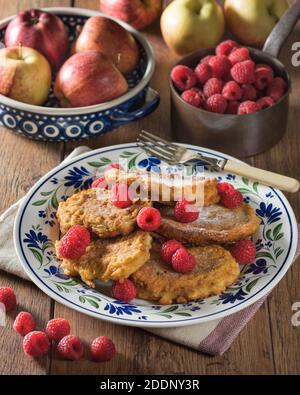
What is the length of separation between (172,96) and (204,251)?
2.01 feet

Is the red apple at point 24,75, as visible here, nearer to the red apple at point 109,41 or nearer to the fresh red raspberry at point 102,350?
the red apple at point 109,41

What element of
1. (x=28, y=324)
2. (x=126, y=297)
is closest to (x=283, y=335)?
Result: (x=126, y=297)

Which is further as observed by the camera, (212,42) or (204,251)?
(212,42)

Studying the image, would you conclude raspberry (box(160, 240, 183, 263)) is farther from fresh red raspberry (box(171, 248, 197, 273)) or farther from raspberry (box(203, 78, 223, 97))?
raspberry (box(203, 78, 223, 97))

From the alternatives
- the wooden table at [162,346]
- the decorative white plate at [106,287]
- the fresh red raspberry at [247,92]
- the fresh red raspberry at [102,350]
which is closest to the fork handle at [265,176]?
the decorative white plate at [106,287]

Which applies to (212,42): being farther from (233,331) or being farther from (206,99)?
(233,331)

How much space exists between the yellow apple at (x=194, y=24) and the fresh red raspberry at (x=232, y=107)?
1.56 ft

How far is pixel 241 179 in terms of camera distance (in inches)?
77.4

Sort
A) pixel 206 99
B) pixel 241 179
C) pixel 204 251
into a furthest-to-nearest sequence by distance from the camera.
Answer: pixel 206 99
pixel 241 179
pixel 204 251

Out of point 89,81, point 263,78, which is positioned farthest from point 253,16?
point 89,81

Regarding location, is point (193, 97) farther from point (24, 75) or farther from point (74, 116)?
point (24, 75)

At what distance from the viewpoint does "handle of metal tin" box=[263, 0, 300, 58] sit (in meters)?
2.27

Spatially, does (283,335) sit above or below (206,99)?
below

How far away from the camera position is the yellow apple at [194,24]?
246 cm
